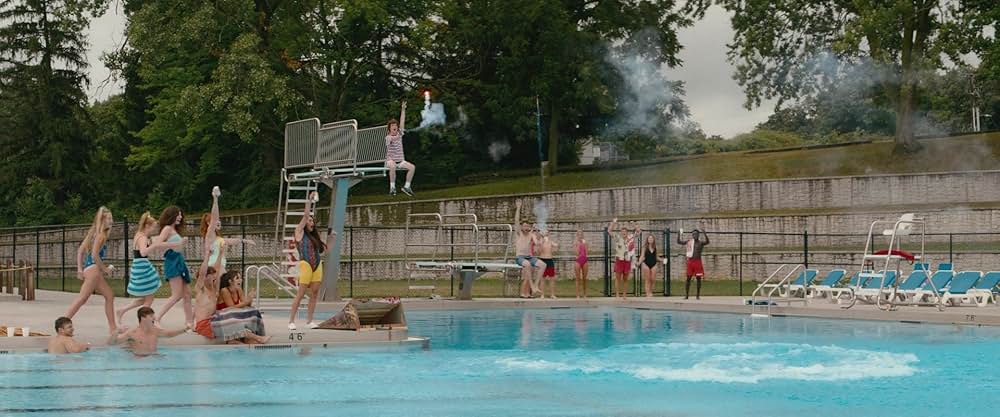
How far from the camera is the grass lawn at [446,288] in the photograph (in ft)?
115

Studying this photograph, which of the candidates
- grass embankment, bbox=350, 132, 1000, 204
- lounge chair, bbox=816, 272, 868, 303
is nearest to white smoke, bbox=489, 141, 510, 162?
grass embankment, bbox=350, 132, 1000, 204

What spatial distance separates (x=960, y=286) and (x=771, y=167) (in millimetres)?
27537

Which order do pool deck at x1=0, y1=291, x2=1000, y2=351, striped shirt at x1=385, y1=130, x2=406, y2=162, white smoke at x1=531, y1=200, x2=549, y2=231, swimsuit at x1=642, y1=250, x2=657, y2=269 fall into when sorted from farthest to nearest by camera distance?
1. white smoke at x1=531, y1=200, x2=549, y2=231
2. swimsuit at x1=642, y1=250, x2=657, y2=269
3. striped shirt at x1=385, y1=130, x2=406, y2=162
4. pool deck at x1=0, y1=291, x2=1000, y2=351

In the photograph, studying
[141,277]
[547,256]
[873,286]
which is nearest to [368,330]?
[141,277]

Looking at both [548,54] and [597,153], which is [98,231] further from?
[597,153]

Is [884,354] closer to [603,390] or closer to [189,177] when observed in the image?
[603,390]

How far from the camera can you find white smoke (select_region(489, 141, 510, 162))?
208 ft

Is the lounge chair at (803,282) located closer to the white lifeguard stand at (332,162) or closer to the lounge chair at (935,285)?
the lounge chair at (935,285)

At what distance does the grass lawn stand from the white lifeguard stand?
458 cm

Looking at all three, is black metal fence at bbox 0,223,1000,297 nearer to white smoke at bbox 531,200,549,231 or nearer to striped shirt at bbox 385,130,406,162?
white smoke at bbox 531,200,549,231

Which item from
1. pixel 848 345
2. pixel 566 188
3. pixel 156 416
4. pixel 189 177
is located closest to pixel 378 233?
pixel 566 188

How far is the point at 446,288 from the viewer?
127 feet

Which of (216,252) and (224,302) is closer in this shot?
(224,302)

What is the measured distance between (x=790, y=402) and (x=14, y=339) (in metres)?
10.1
